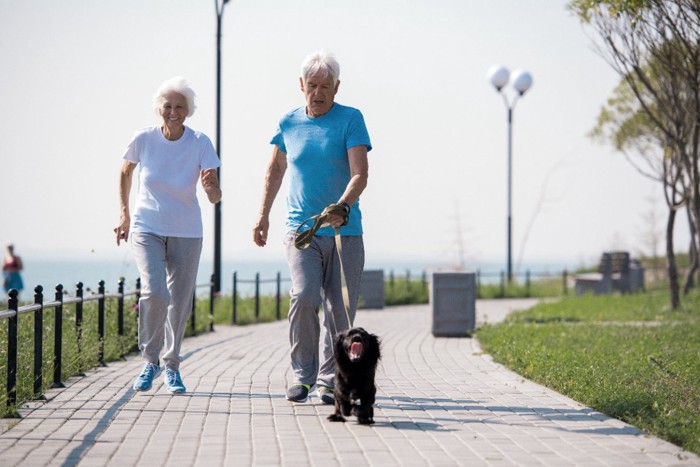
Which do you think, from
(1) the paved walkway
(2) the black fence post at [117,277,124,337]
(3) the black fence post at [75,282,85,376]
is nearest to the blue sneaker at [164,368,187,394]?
(1) the paved walkway

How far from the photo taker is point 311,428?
6738 millimetres

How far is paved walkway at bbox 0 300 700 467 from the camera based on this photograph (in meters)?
5.82

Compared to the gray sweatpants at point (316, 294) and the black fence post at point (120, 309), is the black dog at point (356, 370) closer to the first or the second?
the gray sweatpants at point (316, 294)

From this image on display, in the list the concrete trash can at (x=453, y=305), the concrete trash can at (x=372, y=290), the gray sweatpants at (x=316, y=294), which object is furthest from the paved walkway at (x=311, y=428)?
the concrete trash can at (x=372, y=290)

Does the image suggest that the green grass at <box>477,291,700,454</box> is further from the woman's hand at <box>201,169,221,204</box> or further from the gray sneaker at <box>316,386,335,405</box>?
the woman's hand at <box>201,169,221,204</box>

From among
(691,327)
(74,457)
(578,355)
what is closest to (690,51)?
(691,327)

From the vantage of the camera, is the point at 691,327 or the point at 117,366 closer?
the point at 117,366

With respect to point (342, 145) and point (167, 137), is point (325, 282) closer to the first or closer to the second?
point (342, 145)

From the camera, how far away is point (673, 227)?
79.4 ft

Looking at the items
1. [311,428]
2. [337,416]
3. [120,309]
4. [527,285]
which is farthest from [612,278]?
[311,428]

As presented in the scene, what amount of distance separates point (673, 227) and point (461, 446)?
19.2m

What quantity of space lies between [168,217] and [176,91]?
3.09 feet

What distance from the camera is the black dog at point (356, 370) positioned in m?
6.60

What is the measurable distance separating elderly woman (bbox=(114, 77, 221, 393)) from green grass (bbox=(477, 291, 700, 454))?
10.1 ft
